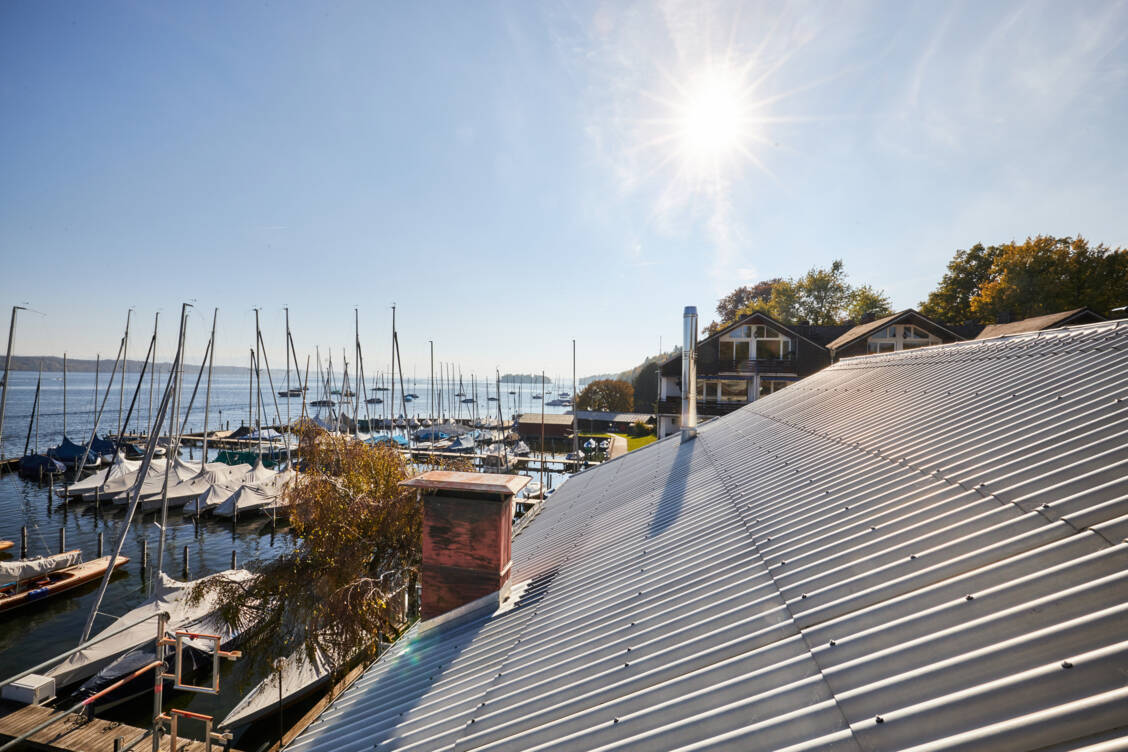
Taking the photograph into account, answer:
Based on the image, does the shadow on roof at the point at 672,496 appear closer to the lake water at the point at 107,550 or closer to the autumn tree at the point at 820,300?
the lake water at the point at 107,550

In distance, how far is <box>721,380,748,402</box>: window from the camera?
37.8m

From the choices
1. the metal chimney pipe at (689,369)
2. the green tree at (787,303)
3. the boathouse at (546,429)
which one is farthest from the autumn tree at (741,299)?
the metal chimney pipe at (689,369)

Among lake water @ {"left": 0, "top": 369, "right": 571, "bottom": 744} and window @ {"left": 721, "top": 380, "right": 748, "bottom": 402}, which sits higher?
window @ {"left": 721, "top": 380, "right": 748, "bottom": 402}

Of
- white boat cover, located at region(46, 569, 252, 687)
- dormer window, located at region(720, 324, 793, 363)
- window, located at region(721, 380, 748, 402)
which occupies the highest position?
dormer window, located at region(720, 324, 793, 363)

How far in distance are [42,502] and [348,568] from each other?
135 feet

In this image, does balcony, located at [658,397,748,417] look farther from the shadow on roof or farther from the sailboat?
the sailboat

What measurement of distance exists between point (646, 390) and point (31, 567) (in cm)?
6044

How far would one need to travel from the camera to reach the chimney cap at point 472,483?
6.50 meters

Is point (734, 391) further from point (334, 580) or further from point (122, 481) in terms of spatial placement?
point (122, 481)

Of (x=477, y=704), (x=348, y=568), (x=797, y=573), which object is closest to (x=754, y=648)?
(x=797, y=573)

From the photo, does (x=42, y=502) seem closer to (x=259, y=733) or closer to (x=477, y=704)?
(x=259, y=733)

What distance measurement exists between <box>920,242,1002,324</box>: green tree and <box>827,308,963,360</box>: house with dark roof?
74.7ft

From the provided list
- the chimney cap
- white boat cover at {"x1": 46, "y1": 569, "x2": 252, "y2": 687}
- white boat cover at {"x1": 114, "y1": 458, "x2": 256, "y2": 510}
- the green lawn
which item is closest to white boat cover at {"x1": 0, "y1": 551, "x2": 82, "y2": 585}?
white boat cover at {"x1": 46, "y1": 569, "x2": 252, "y2": 687}

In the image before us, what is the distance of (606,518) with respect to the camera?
8828 millimetres
